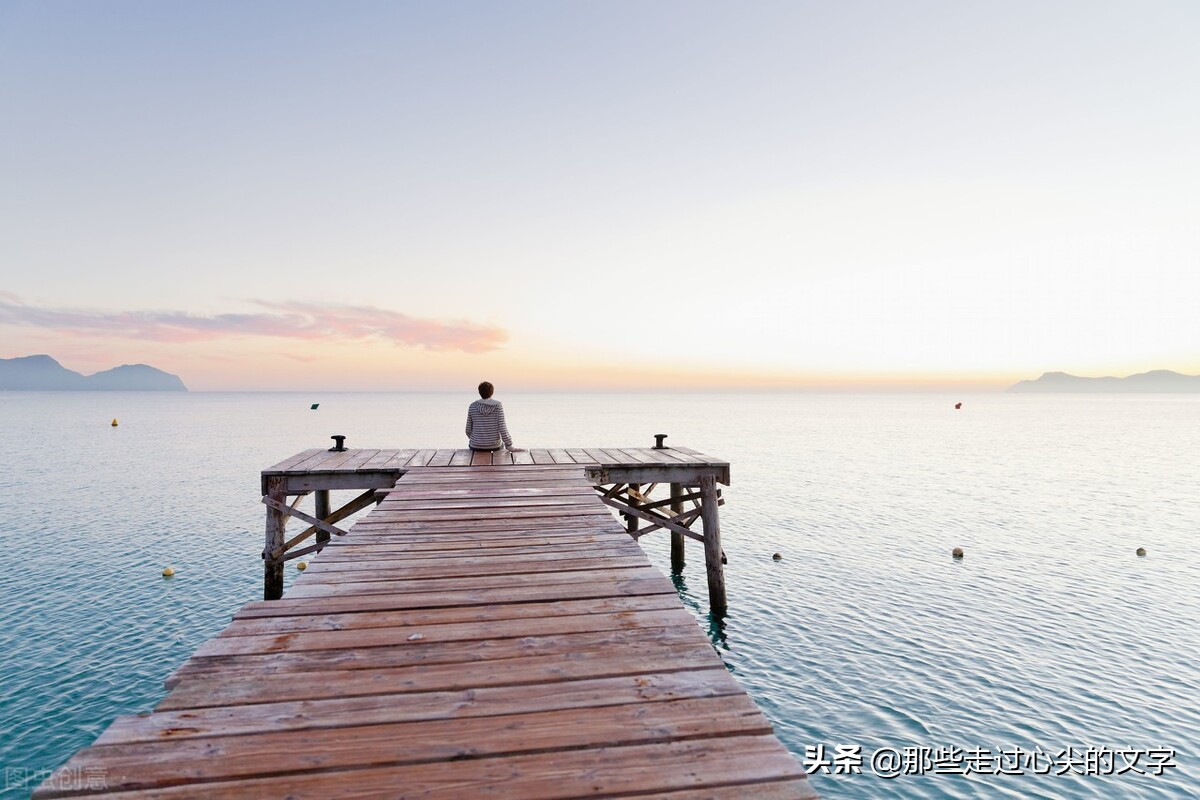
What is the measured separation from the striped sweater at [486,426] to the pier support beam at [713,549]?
4169 mm

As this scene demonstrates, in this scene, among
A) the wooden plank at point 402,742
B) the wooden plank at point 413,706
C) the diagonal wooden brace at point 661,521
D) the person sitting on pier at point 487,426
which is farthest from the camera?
the person sitting on pier at point 487,426

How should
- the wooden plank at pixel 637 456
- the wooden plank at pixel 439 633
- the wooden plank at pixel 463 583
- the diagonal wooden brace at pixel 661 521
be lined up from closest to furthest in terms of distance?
the wooden plank at pixel 439 633 < the wooden plank at pixel 463 583 < the wooden plank at pixel 637 456 < the diagonal wooden brace at pixel 661 521

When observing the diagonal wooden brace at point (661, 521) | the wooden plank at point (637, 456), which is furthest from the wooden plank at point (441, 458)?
the wooden plank at point (637, 456)

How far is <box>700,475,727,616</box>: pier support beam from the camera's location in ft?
37.2

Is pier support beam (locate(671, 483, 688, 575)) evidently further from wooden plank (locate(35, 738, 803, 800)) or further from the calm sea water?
wooden plank (locate(35, 738, 803, 800))

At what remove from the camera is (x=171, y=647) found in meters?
9.84

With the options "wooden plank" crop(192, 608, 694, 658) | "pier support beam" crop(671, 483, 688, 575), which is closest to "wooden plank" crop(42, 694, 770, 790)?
"wooden plank" crop(192, 608, 694, 658)

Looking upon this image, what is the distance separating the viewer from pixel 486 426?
39.2 ft

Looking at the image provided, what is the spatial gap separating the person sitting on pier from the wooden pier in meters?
6.28

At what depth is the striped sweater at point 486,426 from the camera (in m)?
11.8

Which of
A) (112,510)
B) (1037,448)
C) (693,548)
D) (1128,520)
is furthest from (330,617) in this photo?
(1037,448)

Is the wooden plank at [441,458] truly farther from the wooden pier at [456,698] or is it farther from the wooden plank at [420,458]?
the wooden pier at [456,698]

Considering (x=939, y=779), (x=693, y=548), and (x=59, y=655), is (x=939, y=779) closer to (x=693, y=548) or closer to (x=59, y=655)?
(x=693, y=548)

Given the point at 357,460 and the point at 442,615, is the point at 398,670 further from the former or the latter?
the point at 357,460
